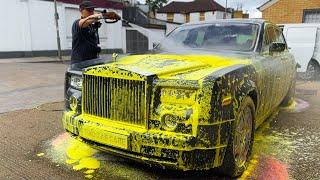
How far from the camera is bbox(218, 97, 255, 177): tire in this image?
3514mm

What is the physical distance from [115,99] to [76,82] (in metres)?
0.73

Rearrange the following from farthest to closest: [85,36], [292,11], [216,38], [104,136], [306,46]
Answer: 1. [292,11]
2. [306,46]
3. [85,36]
4. [216,38]
5. [104,136]

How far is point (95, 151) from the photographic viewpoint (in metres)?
4.54

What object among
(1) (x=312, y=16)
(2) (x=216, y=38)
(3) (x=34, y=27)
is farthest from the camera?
(1) (x=312, y=16)

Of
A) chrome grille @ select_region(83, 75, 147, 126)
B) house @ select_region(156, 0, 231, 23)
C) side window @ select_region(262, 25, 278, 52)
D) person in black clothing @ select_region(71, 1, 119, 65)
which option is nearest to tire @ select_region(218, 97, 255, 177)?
chrome grille @ select_region(83, 75, 147, 126)

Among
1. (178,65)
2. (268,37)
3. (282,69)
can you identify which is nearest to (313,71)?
(282,69)

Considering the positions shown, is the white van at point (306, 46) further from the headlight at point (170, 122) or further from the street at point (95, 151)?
the headlight at point (170, 122)

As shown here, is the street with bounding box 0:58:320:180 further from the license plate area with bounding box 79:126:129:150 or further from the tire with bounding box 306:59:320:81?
the tire with bounding box 306:59:320:81

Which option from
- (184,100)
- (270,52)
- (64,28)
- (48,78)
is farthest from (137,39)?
(184,100)

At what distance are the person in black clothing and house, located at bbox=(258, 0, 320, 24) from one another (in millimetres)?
20959

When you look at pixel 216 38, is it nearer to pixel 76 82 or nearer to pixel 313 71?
pixel 76 82

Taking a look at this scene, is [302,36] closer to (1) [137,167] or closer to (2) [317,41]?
(2) [317,41]

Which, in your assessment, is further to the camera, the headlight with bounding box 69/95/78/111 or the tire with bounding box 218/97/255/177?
the headlight with bounding box 69/95/78/111

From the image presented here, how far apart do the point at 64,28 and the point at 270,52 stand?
59.1ft
